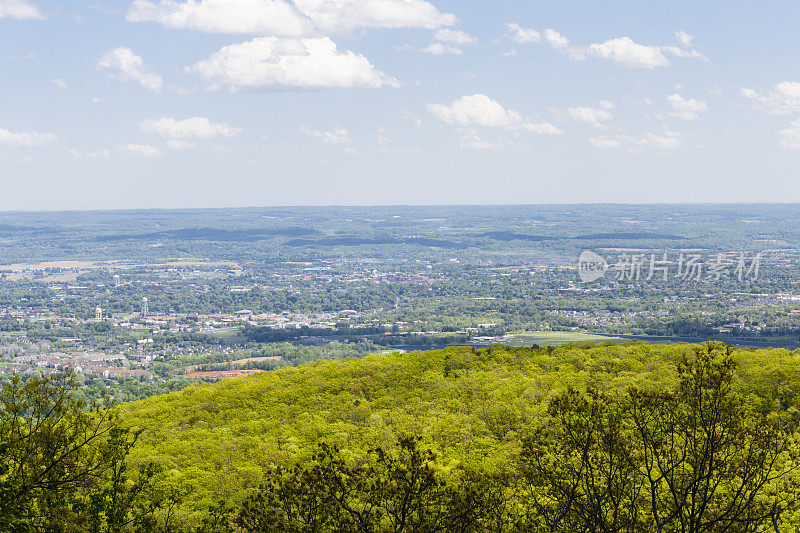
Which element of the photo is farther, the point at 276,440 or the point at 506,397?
the point at 506,397

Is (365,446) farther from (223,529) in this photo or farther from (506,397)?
(223,529)

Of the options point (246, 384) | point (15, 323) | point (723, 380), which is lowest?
point (15, 323)

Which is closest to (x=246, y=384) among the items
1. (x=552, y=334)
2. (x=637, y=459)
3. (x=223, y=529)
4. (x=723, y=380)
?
(x=223, y=529)

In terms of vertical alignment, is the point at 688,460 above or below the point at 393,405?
above

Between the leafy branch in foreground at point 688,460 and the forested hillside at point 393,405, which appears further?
the forested hillside at point 393,405

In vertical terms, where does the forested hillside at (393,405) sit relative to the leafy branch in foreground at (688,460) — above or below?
below

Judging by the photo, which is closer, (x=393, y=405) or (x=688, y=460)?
(x=688, y=460)

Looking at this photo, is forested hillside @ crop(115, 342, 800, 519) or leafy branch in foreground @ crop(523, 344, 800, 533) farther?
forested hillside @ crop(115, 342, 800, 519)

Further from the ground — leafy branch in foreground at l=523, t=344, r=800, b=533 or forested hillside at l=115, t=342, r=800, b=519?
leafy branch in foreground at l=523, t=344, r=800, b=533
